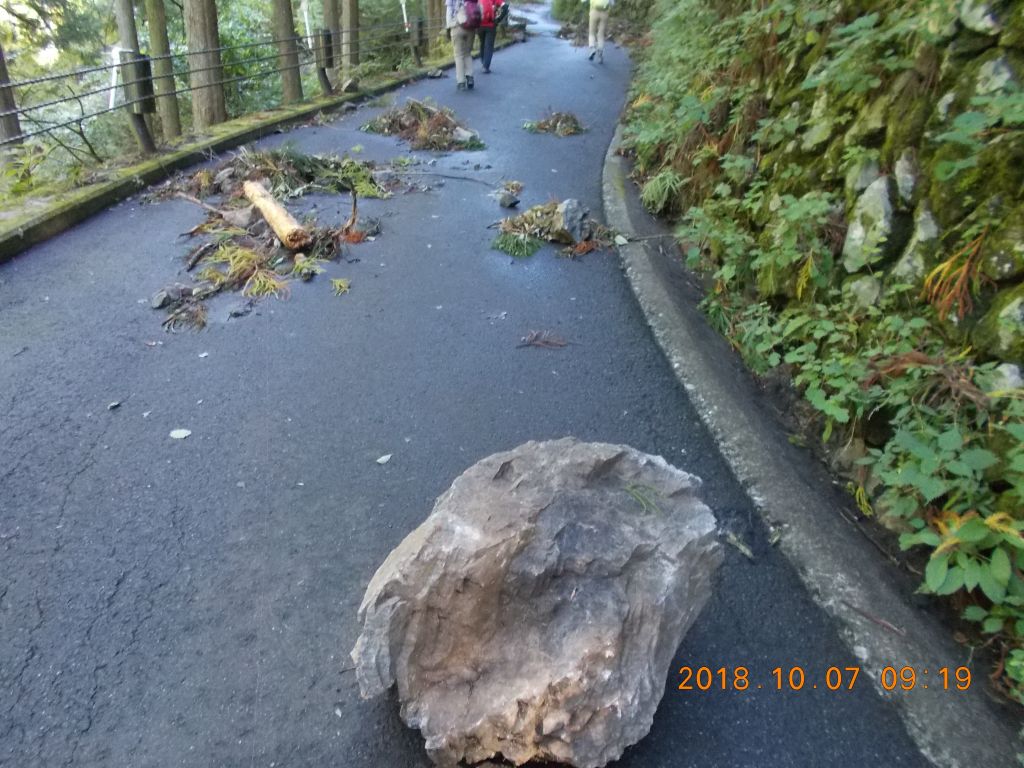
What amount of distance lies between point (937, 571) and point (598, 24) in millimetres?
18110

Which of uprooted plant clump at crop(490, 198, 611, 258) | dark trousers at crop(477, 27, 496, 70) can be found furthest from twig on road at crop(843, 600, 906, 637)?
dark trousers at crop(477, 27, 496, 70)

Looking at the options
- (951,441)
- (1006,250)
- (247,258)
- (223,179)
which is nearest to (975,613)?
(951,441)

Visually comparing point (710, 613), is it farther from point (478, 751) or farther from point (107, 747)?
point (107, 747)

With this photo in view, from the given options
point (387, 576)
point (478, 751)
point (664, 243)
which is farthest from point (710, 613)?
point (664, 243)

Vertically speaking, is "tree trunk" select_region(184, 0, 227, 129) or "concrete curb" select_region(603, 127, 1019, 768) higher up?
"tree trunk" select_region(184, 0, 227, 129)

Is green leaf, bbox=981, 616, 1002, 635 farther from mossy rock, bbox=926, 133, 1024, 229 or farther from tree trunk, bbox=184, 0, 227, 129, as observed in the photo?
tree trunk, bbox=184, 0, 227, 129

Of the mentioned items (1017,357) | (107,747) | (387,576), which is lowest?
(107,747)

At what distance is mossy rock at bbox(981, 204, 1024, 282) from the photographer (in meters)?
2.85

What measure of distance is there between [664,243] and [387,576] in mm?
4944

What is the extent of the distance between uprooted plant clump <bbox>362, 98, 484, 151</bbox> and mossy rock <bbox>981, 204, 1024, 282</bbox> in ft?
25.6

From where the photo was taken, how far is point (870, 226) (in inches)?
142

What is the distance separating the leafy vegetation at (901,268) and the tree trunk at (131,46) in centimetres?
733

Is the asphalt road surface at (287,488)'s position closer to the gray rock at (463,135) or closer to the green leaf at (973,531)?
the green leaf at (973,531)

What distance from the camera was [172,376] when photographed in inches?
172
